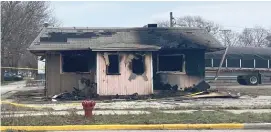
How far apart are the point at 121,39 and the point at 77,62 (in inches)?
100

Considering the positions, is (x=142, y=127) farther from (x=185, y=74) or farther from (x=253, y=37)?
(x=253, y=37)

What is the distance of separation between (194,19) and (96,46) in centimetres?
6777

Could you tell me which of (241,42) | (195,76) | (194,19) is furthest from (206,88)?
(241,42)

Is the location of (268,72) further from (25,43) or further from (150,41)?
(25,43)

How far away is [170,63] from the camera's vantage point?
22688 millimetres

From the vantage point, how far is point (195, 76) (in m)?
22.7

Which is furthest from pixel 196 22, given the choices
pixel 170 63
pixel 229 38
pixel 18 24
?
pixel 170 63

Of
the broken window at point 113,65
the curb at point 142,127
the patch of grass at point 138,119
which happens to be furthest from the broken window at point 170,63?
the curb at point 142,127

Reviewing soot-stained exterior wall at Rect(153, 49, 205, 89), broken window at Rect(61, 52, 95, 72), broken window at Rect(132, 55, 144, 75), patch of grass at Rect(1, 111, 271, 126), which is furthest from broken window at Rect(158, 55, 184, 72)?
patch of grass at Rect(1, 111, 271, 126)

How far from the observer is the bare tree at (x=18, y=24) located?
50.6 metres

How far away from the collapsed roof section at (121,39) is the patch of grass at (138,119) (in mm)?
8804

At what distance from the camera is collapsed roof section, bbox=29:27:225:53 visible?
2120 cm

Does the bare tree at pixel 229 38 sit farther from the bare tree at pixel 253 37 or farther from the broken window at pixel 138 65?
the broken window at pixel 138 65

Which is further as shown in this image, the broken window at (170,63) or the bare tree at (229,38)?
the bare tree at (229,38)
